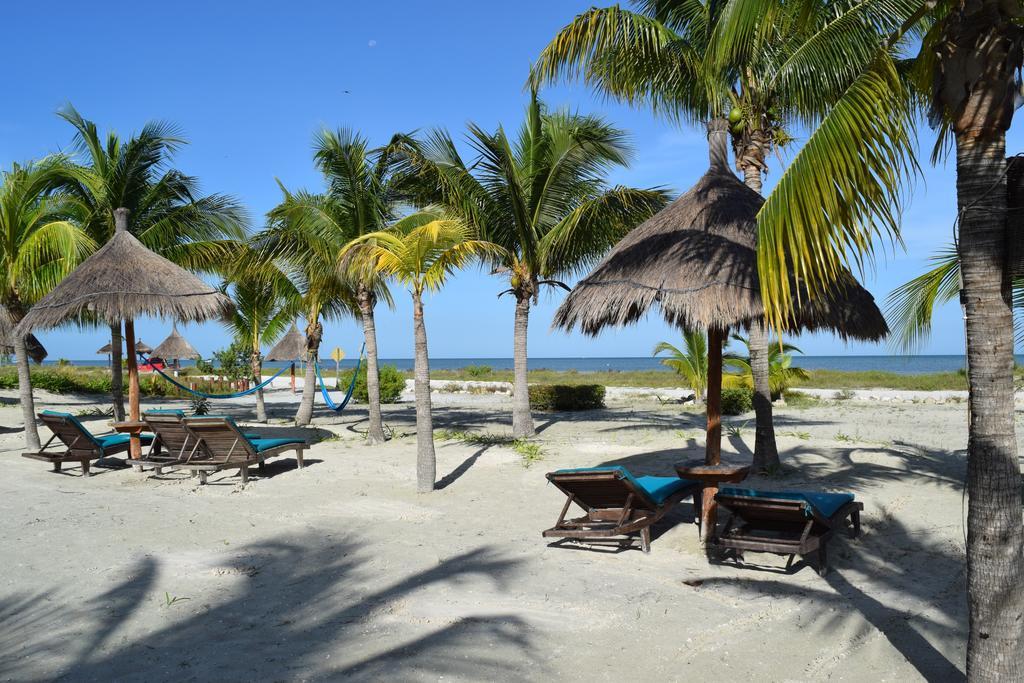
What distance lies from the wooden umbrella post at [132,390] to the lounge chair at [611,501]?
21.2ft

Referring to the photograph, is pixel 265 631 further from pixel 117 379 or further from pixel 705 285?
pixel 117 379

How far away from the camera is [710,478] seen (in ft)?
18.1

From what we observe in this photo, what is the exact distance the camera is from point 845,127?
3006 millimetres

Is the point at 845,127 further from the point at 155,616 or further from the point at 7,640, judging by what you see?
the point at 7,640

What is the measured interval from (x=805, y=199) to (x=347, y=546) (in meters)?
4.52

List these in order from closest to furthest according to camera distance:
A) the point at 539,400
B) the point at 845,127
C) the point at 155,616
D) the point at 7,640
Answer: the point at 845,127 → the point at 7,640 → the point at 155,616 → the point at 539,400

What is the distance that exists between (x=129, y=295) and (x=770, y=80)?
852cm

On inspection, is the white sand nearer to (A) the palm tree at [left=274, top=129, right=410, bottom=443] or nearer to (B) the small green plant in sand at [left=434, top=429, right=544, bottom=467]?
(B) the small green plant in sand at [left=434, top=429, right=544, bottom=467]

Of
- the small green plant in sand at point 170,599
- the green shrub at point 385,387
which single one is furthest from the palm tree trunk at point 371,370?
the green shrub at point 385,387

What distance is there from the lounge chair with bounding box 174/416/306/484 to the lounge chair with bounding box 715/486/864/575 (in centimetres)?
561

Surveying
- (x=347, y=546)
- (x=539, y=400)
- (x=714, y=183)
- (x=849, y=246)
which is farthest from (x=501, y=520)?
(x=539, y=400)

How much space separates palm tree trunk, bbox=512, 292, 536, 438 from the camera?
495 inches

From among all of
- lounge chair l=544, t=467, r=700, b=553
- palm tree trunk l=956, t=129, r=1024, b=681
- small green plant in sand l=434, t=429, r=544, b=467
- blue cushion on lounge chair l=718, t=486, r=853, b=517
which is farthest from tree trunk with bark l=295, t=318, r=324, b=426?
palm tree trunk l=956, t=129, r=1024, b=681

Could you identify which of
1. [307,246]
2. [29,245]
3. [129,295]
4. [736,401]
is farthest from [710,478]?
[736,401]
